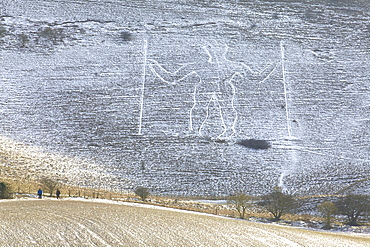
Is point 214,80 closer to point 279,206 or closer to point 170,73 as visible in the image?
point 170,73

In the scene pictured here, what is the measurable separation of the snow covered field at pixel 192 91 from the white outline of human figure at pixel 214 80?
10cm

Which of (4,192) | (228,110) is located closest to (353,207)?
(4,192)

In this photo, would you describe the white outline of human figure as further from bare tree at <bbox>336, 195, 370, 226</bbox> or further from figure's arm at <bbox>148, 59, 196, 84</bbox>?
bare tree at <bbox>336, 195, 370, 226</bbox>

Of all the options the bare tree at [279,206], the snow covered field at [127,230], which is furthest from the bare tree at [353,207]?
the snow covered field at [127,230]

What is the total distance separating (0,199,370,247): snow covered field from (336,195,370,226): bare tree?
3375 mm

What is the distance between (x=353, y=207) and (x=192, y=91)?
1883cm

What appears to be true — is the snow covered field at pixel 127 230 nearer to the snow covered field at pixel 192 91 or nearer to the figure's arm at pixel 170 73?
the snow covered field at pixel 192 91

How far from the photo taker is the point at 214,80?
39188 mm

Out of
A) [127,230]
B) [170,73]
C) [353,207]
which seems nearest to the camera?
[127,230]

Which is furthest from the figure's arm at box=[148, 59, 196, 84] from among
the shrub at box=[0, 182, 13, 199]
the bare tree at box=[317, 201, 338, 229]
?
the bare tree at box=[317, 201, 338, 229]

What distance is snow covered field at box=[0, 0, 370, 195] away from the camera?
31.1 m

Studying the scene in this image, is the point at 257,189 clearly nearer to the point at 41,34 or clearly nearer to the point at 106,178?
the point at 106,178

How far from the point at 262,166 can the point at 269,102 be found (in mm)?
7420

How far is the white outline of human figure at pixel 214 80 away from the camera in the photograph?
35969 millimetres
